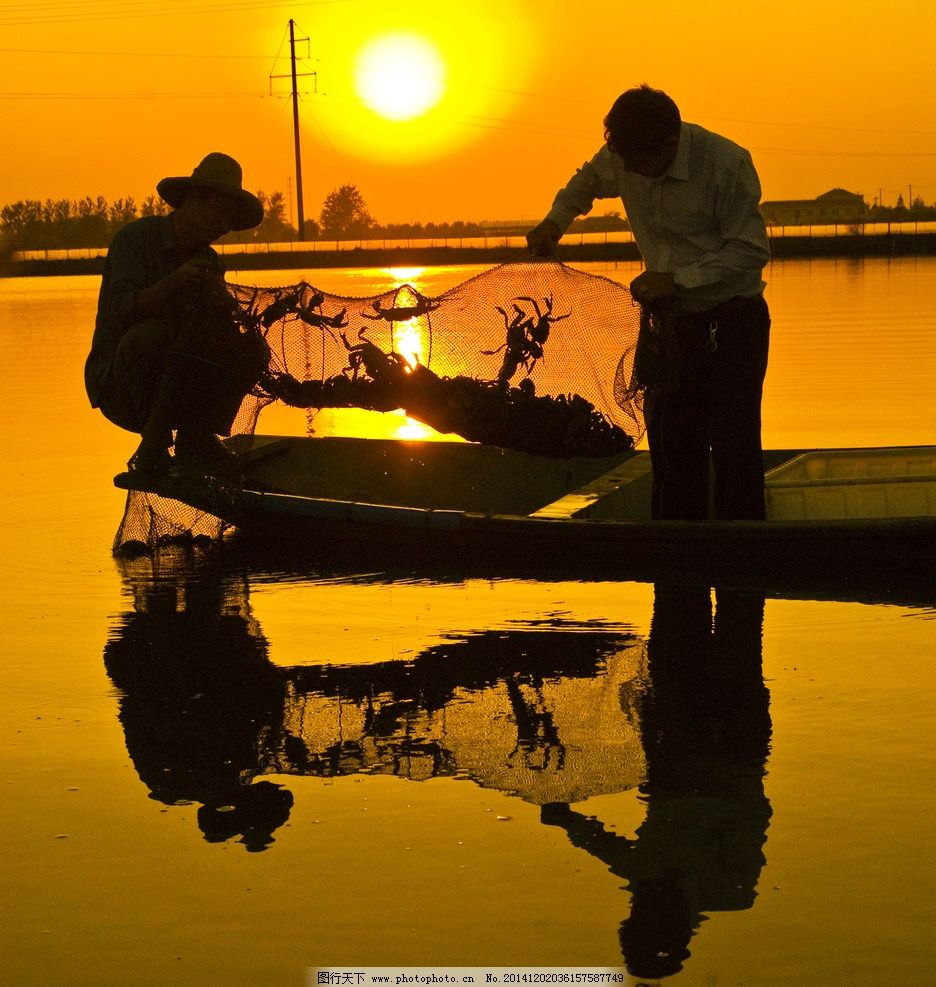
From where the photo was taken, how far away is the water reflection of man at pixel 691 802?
3.67 metres

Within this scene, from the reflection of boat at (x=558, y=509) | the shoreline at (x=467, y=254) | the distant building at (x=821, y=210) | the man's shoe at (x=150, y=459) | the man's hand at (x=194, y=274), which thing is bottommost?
the reflection of boat at (x=558, y=509)

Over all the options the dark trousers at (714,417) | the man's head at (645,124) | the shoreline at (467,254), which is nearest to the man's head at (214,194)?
the man's head at (645,124)

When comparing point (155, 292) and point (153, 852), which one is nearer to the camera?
point (153, 852)

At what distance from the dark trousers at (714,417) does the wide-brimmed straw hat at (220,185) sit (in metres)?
1.99

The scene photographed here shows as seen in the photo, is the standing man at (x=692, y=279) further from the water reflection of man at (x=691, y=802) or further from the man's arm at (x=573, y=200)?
the water reflection of man at (x=691, y=802)

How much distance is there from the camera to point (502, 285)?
812cm

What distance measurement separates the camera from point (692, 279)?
273 inches

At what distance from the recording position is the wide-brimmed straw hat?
7539mm

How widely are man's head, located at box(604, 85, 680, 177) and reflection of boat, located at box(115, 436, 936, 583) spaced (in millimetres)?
1442

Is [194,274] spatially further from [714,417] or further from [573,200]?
[714,417]

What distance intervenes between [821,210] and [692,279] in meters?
193

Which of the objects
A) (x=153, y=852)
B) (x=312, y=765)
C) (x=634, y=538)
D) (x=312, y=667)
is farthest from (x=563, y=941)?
(x=634, y=538)

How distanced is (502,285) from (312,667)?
2690mm

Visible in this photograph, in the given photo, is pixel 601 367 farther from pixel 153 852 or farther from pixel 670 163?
pixel 153 852
